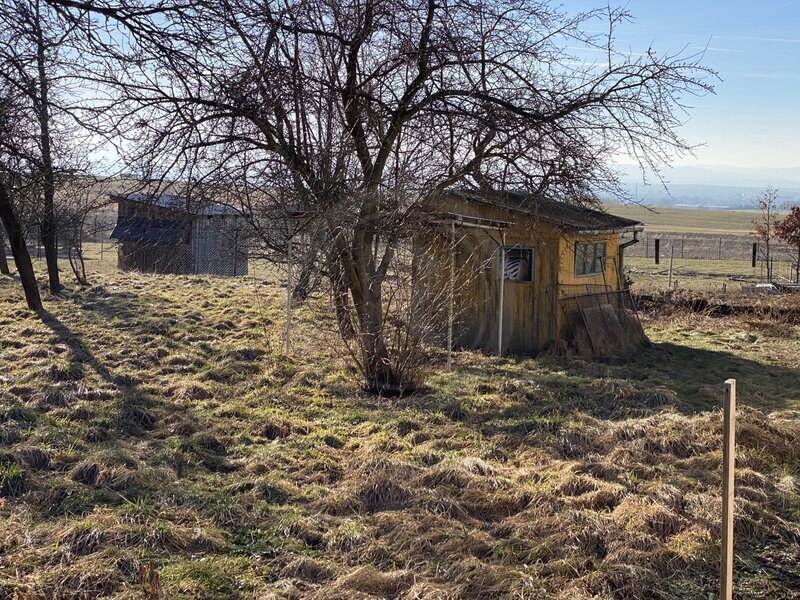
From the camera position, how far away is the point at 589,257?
15484mm

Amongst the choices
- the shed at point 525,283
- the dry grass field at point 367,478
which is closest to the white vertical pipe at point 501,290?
the shed at point 525,283

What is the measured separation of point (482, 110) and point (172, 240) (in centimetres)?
461

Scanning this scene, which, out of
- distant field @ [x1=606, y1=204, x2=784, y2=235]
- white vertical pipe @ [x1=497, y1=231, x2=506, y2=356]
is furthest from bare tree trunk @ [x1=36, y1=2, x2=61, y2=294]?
distant field @ [x1=606, y1=204, x2=784, y2=235]

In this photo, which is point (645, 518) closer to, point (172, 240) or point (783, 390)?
point (783, 390)

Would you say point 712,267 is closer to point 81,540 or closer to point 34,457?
point 34,457

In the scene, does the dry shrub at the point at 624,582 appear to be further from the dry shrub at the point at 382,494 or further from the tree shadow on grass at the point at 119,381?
the tree shadow on grass at the point at 119,381

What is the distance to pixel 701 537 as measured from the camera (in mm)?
5418

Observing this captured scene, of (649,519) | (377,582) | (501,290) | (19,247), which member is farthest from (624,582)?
(19,247)

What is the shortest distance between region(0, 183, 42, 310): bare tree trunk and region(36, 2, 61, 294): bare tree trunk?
494 millimetres

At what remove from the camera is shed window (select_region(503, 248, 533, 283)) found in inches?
571

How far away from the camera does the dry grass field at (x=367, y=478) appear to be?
483 centimetres

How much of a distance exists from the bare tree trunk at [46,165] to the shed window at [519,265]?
309 inches

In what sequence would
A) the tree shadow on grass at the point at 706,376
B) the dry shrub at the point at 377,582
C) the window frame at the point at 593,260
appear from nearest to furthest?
the dry shrub at the point at 377,582 < the tree shadow on grass at the point at 706,376 < the window frame at the point at 593,260

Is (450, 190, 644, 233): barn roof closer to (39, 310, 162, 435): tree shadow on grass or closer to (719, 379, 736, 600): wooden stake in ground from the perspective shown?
(39, 310, 162, 435): tree shadow on grass
